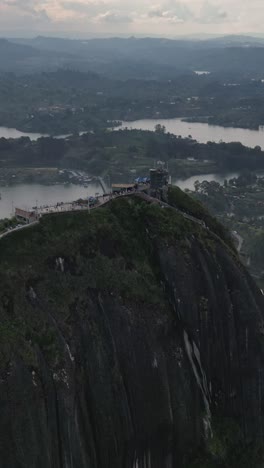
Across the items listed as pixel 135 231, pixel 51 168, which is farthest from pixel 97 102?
pixel 135 231

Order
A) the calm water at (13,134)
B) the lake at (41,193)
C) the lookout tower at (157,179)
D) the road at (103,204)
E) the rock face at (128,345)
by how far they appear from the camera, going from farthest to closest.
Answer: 1. the calm water at (13,134)
2. the lake at (41,193)
3. the lookout tower at (157,179)
4. the road at (103,204)
5. the rock face at (128,345)

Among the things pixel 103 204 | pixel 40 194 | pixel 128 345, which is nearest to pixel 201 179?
pixel 40 194

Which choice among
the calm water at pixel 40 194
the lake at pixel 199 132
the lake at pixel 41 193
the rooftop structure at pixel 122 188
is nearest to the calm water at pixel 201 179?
the lake at pixel 41 193

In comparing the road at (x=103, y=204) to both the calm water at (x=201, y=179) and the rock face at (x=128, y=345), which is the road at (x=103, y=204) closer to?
the rock face at (x=128, y=345)

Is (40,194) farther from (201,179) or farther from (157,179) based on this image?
(157,179)

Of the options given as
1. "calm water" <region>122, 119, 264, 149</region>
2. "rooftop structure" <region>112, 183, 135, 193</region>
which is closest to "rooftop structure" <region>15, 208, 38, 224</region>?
"rooftop structure" <region>112, 183, 135, 193</region>

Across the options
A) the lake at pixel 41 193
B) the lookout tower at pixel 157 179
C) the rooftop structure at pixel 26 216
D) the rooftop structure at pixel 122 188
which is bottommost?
the lake at pixel 41 193

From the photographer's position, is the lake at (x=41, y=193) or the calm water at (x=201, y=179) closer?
the lake at (x=41, y=193)
